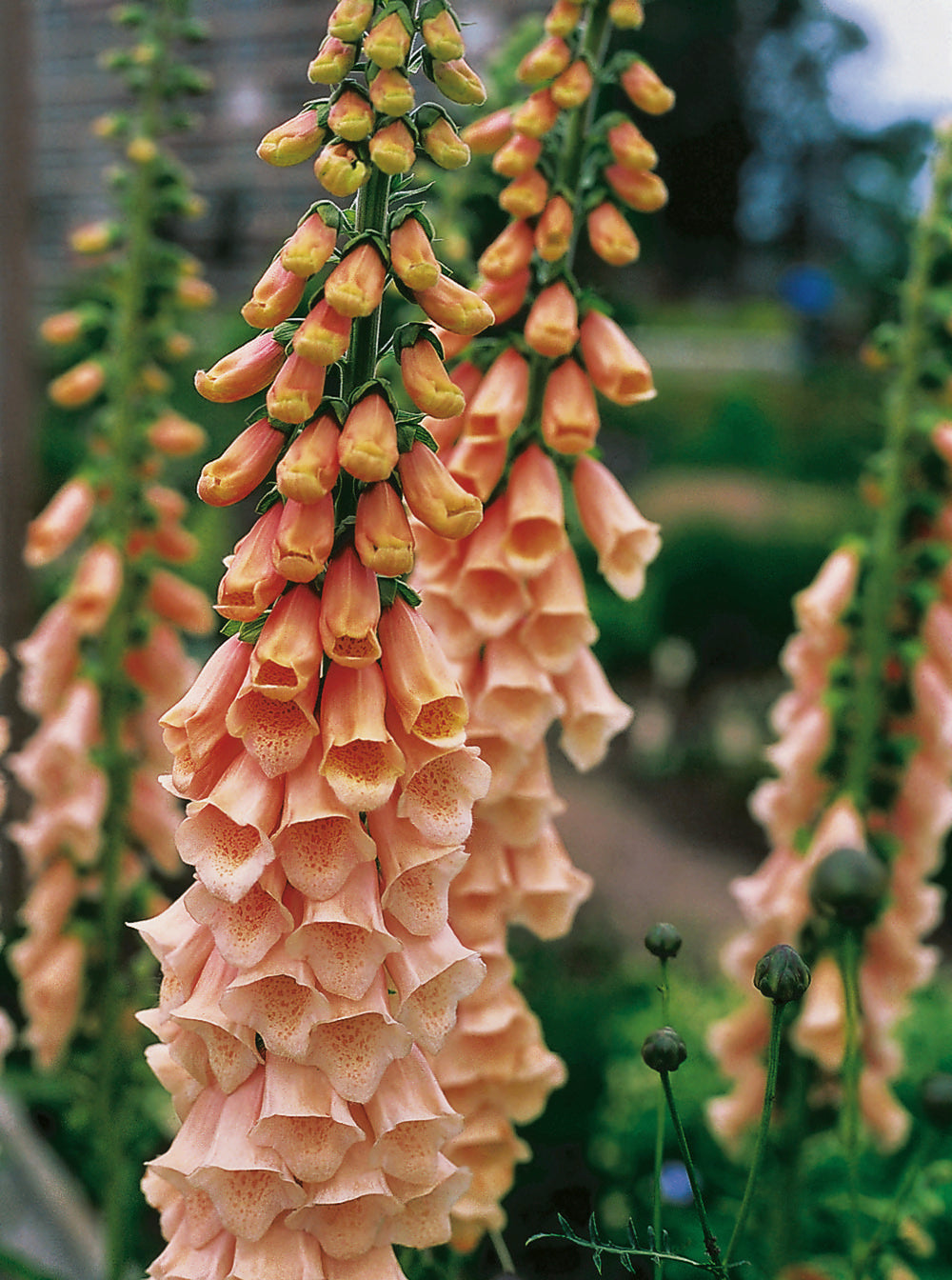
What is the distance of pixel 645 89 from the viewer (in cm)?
102

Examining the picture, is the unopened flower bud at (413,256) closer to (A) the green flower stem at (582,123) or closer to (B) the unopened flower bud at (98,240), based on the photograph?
(A) the green flower stem at (582,123)

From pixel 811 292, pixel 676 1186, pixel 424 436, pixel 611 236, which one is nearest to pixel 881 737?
pixel 676 1186

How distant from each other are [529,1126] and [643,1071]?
9.8 inches

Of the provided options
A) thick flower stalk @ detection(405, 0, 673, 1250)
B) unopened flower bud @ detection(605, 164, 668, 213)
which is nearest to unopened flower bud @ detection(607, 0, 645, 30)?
thick flower stalk @ detection(405, 0, 673, 1250)

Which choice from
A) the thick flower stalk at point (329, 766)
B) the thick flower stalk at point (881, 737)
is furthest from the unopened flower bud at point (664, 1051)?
the thick flower stalk at point (881, 737)

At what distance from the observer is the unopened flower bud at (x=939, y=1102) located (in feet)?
2.93

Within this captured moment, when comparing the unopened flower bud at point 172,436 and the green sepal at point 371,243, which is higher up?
the green sepal at point 371,243

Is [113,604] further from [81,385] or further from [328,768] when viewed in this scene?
[328,768]

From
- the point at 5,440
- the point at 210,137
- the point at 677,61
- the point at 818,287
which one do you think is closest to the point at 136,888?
the point at 5,440

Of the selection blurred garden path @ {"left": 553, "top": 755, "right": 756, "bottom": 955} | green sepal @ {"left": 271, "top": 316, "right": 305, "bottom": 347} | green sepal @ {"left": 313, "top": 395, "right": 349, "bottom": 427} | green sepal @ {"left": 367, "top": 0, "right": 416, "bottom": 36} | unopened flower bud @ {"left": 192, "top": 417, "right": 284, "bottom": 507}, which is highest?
green sepal @ {"left": 367, "top": 0, "right": 416, "bottom": 36}

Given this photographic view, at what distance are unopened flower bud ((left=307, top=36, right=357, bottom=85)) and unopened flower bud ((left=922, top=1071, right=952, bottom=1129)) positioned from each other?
2.69 ft

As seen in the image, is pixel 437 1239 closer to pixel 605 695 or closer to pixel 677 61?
pixel 605 695

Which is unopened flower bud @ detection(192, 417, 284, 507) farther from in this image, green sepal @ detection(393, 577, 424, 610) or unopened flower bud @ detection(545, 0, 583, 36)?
unopened flower bud @ detection(545, 0, 583, 36)

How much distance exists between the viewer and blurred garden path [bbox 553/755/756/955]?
4.43 metres
